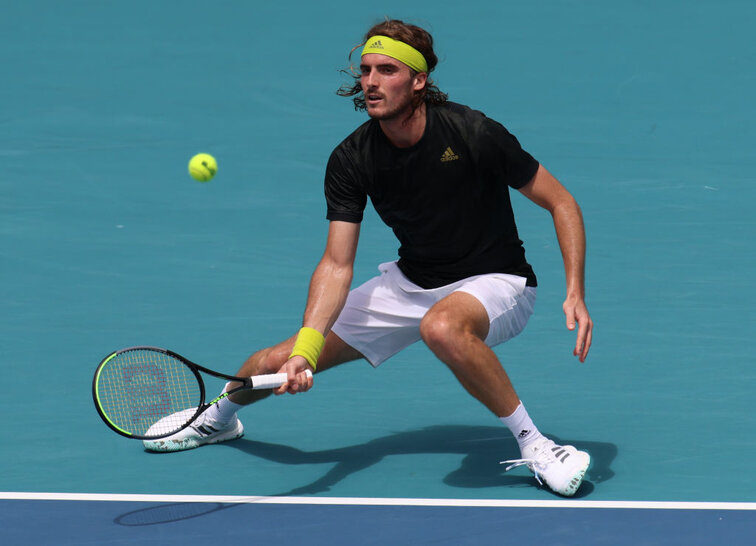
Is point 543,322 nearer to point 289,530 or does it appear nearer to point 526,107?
point 289,530

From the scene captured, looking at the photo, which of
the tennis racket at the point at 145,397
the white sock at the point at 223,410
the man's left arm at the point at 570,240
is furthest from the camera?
the white sock at the point at 223,410

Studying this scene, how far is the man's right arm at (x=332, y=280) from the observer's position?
5289 mm

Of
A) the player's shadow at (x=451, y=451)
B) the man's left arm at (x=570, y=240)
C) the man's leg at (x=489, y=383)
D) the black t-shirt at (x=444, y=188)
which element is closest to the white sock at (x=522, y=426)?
the man's leg at (x=489, y=383)

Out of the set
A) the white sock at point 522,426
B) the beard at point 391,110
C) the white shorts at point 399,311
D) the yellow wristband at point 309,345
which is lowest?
the white sock at point 522,426

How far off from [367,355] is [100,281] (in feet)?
9.28

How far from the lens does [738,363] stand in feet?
21.1

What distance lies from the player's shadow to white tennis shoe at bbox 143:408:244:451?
0.05 meters

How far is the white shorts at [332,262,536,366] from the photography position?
5441 millimetres

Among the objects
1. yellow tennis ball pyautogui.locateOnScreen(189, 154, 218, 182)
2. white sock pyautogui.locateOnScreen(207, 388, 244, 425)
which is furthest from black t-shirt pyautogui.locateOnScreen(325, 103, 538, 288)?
yellow tennis ball pyautogui.locateOnScreen(189, 154, 218, 182)

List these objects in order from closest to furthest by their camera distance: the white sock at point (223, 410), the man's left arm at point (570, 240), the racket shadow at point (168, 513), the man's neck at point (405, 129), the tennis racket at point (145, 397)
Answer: the racket shadow at point (168, 513), the man's left arm at point (570, 240), the tennis racket at point (145, 397), the man's neck at point (405, 129), the white sock at point (223, 410)

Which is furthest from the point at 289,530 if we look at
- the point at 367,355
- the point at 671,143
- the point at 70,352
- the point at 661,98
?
the point at 661,98

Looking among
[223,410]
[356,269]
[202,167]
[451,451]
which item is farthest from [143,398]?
[202,167]

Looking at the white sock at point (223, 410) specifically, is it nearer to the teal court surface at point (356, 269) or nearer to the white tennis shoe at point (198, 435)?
the white tennis shoe at point (198, 435)

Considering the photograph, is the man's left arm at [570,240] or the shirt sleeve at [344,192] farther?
the shirt sleeve at [344,192]
